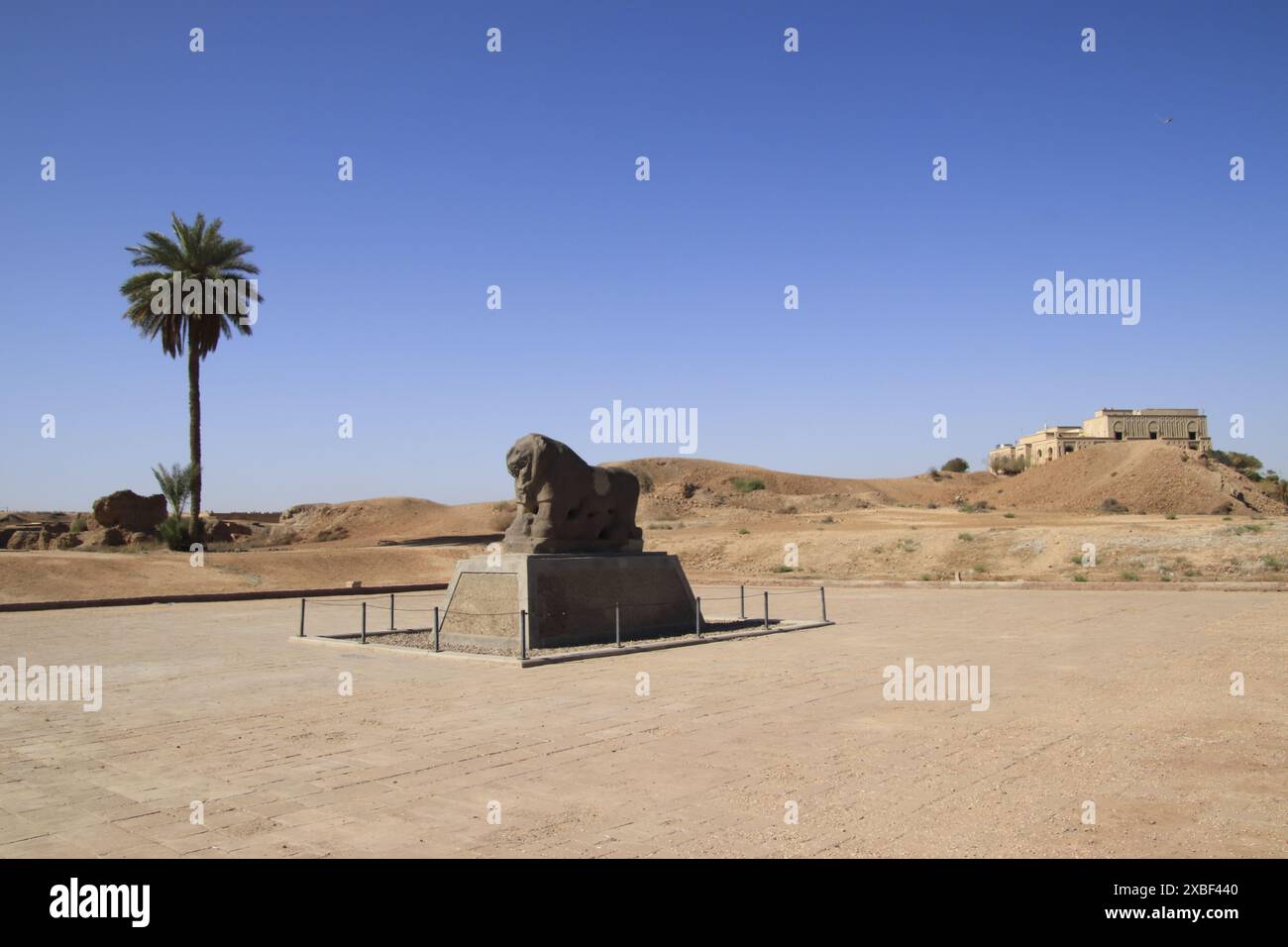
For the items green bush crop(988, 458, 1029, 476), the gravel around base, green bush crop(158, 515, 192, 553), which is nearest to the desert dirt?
green bush crop(158, 515, 192, 553)

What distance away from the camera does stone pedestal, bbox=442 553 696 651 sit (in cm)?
1264

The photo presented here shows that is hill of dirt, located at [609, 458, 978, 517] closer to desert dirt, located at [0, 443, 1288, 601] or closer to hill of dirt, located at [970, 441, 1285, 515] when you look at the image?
desert dirt, located at [0, 443, 1288, 601]

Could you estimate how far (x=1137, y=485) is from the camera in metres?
46.6

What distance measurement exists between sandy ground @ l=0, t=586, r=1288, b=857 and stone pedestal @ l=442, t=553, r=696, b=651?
118 centimetres

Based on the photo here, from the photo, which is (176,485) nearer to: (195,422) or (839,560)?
(195,422)

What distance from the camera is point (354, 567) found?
29.9 metres

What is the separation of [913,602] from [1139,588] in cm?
602

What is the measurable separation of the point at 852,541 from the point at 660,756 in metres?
25.8

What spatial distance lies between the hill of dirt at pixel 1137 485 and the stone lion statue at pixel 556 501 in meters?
37.5

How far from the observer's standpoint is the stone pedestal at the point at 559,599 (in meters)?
12.6

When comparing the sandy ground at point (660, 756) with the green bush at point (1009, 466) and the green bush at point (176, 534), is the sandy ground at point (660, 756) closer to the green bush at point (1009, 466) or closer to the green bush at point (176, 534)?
the green bush at point (176, 534)

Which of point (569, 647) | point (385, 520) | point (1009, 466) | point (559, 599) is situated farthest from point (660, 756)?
point (1009, 466)
